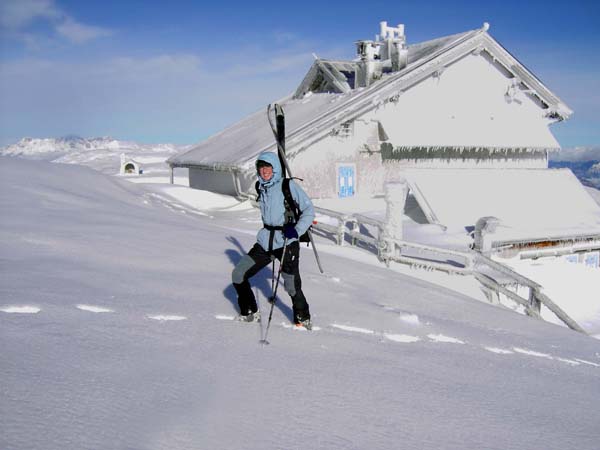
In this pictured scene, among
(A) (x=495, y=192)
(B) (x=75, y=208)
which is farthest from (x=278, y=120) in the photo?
(A) (x=495, y=192)

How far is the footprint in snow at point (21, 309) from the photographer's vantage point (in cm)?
403

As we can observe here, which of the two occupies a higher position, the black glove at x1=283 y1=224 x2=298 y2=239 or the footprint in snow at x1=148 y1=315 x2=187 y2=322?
the black glove at x1=283 y1=224 x2=298 y2=239

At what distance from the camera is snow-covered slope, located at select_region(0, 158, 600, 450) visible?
108 inches

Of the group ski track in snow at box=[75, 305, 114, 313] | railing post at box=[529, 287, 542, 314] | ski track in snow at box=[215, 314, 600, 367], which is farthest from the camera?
railing post at box=[529, 287, 542, 314]

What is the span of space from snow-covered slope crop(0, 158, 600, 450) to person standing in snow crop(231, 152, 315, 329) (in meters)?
0.37

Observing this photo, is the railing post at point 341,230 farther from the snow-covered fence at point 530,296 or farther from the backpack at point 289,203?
the backpack at point 289,203

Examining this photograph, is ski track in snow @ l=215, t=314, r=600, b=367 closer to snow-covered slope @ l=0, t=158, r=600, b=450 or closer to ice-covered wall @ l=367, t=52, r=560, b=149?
snow-covered slope @ l=0, t=158, r=600, b=450

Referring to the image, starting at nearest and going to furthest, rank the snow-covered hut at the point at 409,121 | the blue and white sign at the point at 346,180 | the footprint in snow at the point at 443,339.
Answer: the footprint in snow at the point at 443,339
the snow-covered hut at the point at 409,121
the blue and white sign at the point at 346,180

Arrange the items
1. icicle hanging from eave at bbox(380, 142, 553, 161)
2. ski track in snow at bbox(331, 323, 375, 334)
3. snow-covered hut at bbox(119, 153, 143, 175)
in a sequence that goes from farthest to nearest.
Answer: snow-covered hut at bbox(119, 153, 143, 175) → icicle hanging from eave at bbox(380, 142, 553, 161) → ski track in snow at bbox(331, 323, 375, 334)

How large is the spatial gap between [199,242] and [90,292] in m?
3.60

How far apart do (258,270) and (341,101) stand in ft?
48.2

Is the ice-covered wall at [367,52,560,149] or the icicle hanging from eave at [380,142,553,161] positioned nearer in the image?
the ice-covered wall at [367,52,560,149]

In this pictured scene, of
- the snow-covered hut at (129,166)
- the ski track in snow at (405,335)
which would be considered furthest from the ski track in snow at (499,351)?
the snow-covered hut at (129,166)

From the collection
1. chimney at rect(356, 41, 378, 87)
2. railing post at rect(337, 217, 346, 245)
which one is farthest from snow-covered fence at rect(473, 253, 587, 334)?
chimney at rect(356, 41, 378, 87)
